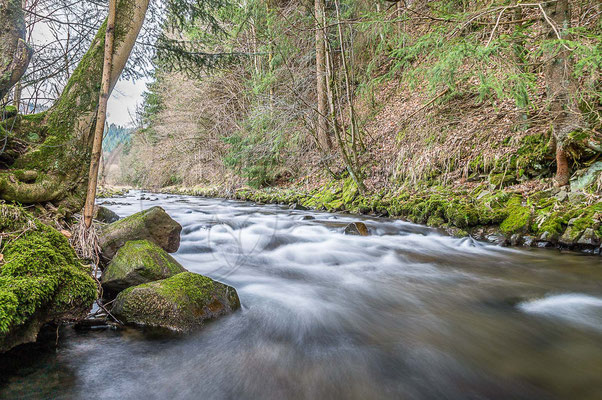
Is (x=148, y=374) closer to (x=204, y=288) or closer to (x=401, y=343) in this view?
(x=204, y=288)

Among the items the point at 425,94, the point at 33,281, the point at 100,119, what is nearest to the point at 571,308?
the point at 33,281

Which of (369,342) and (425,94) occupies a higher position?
(425,94)

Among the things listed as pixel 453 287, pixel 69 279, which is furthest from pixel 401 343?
pixel 69 279

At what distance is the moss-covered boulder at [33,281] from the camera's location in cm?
165

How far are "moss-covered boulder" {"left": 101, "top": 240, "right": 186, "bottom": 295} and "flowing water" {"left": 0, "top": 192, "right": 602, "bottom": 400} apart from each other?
0.54 m

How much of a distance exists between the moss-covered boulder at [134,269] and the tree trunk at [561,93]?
5.45 m

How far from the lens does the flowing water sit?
181 cm

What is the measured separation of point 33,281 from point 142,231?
2.09 meters

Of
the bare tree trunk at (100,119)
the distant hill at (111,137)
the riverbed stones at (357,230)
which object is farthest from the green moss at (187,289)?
the riverbed stones at (357,230)

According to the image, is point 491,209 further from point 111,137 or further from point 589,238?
point 111,137

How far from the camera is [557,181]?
15.2 feet

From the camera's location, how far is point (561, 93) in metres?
4.36

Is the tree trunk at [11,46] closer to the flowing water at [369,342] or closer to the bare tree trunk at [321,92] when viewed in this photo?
the flowing water at [369,342]

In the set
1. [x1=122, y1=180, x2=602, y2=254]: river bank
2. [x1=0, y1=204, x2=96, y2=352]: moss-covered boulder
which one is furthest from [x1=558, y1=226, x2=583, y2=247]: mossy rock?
[x1=0, y1=204, x2=96, y2=352]: moss-covered boulder
